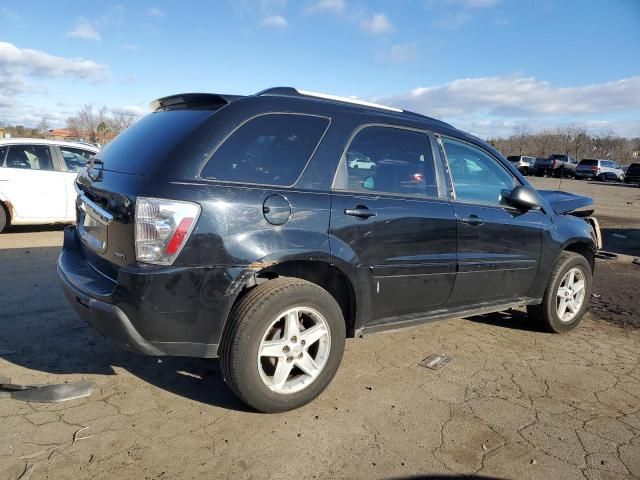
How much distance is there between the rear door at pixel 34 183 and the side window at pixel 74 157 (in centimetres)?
21

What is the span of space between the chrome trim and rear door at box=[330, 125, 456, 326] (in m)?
1.32

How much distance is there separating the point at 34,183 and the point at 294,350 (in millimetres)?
7209

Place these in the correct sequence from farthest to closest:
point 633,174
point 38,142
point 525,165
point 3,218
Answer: point 525,165, point 633,174, point 38,142, point 3,218

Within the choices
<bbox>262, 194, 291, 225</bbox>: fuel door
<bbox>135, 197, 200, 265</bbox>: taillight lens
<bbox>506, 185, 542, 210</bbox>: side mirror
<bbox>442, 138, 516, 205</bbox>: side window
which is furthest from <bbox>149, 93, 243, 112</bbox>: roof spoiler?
<bbox>506, 185, 542, 210</bbox>: side mirror

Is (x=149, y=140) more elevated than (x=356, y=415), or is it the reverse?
(x=149, y=140)

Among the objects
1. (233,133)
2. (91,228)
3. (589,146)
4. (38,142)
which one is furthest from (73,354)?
(589,146)

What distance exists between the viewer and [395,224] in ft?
11.4

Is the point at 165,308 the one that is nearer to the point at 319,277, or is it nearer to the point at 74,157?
the point at 319,277

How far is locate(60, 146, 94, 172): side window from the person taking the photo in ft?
29.1

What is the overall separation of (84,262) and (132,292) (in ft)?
2.96

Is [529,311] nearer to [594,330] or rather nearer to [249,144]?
[594,330]

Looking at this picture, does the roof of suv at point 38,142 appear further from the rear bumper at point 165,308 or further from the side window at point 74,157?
the rear bumper at point 165,308

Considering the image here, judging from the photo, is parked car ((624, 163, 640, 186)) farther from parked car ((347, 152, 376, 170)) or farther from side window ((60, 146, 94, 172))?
parked car ((347, 152, 376, 170))

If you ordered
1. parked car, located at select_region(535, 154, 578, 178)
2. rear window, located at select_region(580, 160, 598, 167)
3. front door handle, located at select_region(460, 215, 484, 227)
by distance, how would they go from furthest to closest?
parked car, located at select_region(535, 154, 578, 178) → rear window, located at select_region(580, 160, 598, 167) → front door handle, located at select_region(460, 215, 484, 227)
